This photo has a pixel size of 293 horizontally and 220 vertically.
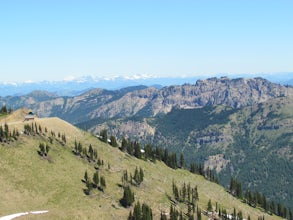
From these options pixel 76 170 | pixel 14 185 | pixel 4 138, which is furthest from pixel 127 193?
pixel 4 138

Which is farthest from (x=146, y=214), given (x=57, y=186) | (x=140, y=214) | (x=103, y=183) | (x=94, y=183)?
(x=57, y=186)

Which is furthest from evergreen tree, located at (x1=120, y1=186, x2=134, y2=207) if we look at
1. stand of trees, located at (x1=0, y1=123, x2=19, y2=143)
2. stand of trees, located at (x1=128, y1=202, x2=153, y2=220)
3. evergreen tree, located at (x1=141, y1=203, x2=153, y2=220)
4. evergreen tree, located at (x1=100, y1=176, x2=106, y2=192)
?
stand of trees, located at (x1=0, y1=123, x2=19, y2=143)

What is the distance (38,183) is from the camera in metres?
152

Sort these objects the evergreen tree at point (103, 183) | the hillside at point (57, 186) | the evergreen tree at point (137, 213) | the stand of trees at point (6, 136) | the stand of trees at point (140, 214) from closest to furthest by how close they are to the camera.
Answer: the hillside at point (57, 186)
the evergreen tree at point (137, 213)
the stand of trees at point (140, 214)
the evergreen tree at point (103, 183)
the stand of trees at point (6, 136)

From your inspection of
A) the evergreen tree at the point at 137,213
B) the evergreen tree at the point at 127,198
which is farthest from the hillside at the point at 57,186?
the evergreen tree at the point at 137,213

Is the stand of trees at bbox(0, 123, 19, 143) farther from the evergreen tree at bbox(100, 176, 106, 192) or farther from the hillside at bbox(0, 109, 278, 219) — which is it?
the evergreen tree at bbox(100, 176, 106, 192)

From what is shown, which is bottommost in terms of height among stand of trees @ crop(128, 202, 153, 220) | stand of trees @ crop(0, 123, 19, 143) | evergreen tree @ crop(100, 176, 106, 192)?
stand of trees @ crop(128, 202, 153, 220)

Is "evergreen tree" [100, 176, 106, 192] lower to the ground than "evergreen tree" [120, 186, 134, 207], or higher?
higher

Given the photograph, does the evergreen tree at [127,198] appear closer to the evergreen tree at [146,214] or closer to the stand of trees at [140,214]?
the evergreen tree at [146,214]

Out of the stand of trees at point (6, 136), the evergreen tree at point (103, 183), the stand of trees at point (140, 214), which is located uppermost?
the stand of trees at point (6, 136)

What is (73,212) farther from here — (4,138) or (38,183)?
(4,138)

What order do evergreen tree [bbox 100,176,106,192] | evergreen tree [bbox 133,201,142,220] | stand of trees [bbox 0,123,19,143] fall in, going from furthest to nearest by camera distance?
stand of trees [bbox 0,123,19,143] < evergreen tree [bbox 100,176,106,192] < evergreen tree [bbox 133,201,142,220]

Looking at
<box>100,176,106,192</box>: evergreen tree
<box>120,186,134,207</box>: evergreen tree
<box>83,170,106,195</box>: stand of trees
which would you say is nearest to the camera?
<box>120,186,134,207</box>: evergreen tree

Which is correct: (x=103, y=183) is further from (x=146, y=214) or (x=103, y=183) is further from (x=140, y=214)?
(x=146, y=214)
